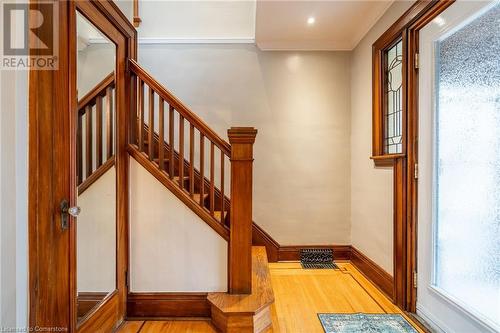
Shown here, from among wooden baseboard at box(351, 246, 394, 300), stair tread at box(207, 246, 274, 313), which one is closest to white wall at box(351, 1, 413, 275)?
wooden baseboard at box(351, 246, 394, 300)

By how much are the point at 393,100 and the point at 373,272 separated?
1.62m

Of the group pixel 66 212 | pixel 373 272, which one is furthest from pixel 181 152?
pixel 373 272

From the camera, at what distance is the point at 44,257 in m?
1.27

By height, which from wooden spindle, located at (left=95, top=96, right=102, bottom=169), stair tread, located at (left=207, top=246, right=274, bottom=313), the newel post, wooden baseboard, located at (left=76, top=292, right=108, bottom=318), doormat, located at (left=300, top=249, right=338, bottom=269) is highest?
wooden spindle, located at (left=95, top=96, right=102, bottom=169)

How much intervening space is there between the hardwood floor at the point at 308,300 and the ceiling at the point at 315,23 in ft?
8.27

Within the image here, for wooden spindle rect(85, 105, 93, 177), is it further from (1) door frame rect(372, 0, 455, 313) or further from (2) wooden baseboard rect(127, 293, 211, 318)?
(1) door frame rect(372, 0, 455, 313)

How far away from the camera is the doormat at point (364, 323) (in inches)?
75.1

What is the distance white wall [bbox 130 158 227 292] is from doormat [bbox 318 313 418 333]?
0.79m

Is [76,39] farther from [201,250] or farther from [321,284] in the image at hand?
[321,284]

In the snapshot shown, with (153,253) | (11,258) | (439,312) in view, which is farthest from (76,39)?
(439,312)

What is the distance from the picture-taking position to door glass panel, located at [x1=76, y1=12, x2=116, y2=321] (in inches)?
62.1

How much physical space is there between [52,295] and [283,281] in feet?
6.43

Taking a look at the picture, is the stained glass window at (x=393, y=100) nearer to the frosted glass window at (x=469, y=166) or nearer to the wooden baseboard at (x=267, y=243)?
the frosted glass window at (x=469, y=166)

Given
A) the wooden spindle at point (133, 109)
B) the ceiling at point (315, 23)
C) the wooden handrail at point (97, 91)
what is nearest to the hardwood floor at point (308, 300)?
the wooden spindle at point (133, 109)
